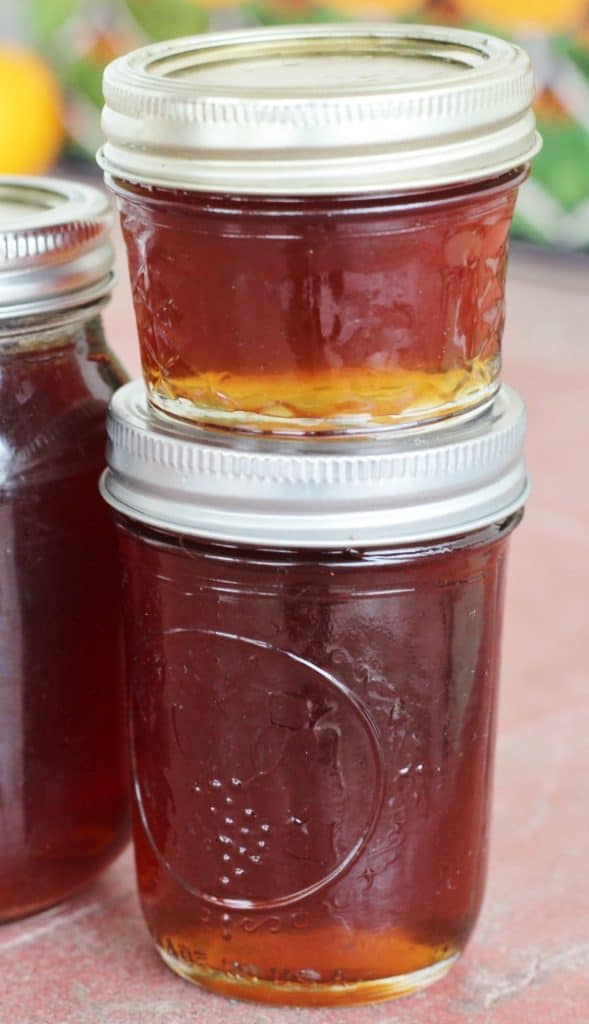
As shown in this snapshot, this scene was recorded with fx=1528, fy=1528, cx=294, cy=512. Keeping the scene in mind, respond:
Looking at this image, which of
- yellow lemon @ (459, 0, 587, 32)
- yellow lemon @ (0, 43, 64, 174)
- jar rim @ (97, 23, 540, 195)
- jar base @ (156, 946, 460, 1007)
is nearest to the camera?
jar rim @ (97, 23, 540, 195)

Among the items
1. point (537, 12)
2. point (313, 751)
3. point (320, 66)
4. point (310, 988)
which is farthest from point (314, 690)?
point (537, 12)

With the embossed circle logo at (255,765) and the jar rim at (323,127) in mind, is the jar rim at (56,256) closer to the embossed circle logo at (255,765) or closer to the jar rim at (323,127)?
the jar rim at (323,127)

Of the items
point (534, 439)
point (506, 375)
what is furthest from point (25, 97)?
point (534, 439)

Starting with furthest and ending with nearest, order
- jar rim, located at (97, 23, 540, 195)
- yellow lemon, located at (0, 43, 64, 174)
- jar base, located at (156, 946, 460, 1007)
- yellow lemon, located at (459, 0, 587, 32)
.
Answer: yellow lemon, located at (0, 43, 64, 174), yellow lemon, located at (459, 0, 587, 32), jar base, located at (156, 946, 460, 1007), jar rim, located at (97, 23, 540, 195)

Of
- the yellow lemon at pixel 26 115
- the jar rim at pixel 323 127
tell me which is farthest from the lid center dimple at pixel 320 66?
the yellow lemon at pixel 26 115

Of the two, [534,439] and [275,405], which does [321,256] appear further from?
[534,439]

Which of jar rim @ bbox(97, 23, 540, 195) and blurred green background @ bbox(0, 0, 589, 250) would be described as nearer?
jar rim @ bbox(97, 23, 540, 195)

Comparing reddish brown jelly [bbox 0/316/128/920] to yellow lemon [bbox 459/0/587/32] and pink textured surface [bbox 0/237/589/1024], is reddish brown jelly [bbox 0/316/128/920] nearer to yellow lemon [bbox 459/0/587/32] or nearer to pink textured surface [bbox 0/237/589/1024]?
pink textured surface [bbox 0/237/589/1024]

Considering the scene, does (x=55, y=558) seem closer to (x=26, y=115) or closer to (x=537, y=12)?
(x=537, y=12)

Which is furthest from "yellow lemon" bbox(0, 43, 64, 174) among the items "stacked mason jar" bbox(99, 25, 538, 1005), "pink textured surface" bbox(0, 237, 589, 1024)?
"stacked mason jar" bbox(99, 25, 538, 1005)
